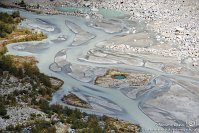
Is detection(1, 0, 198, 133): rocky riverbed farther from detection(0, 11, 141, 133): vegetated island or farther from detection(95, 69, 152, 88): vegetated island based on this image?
detection(0, 11, 141, 133): vegetated island

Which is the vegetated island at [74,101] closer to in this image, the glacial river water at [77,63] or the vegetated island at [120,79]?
the glacial river water at [77,63]

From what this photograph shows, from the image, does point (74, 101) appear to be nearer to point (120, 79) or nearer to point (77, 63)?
point (120, 79)

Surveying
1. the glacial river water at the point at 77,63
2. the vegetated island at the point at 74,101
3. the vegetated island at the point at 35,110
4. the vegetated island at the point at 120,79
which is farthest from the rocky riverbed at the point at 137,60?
the vegetated island at the point at 35,110

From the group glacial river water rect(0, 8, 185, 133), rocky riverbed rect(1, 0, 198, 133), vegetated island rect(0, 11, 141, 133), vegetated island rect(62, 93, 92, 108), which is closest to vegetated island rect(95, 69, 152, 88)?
rocky riverbed rect(1, 0, 198, 133)

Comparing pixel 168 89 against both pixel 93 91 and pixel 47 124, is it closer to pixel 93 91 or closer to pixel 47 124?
pixel 93 91

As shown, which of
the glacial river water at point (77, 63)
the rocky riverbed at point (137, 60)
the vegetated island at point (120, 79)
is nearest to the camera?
the glacial river water at point (77, 63)

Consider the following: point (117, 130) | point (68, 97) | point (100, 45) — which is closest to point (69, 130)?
point (117, 130)
